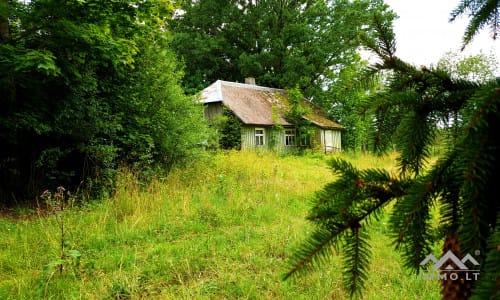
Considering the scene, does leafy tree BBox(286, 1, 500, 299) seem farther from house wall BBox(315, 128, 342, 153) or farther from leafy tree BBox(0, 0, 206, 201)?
house wall BBox(315, 128, 342, 153)

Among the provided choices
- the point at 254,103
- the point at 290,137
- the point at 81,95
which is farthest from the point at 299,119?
the point at 81,95

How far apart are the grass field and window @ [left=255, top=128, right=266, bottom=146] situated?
46.0 feet

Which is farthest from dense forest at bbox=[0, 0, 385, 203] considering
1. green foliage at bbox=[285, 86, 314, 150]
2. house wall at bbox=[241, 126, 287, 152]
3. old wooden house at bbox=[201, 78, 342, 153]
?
green foliage at bbox=[285, 86, 314, 150]

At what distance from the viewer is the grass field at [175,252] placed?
2.70m

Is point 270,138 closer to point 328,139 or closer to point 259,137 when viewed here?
point 259,137

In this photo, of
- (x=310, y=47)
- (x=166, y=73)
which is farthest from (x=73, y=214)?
(x=310, y=47)

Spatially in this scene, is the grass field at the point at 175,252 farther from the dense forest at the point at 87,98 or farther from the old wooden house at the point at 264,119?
the old wooden house at the point at 264,119

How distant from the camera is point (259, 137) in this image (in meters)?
20.2

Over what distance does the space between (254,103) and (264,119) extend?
1.75m

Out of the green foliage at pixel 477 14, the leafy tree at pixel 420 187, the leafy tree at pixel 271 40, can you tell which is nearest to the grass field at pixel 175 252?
the leafy tree at pixel 420 187

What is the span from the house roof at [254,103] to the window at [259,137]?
1.77ft

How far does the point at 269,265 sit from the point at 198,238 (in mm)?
1177

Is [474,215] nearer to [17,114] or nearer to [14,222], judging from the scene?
[14,222]

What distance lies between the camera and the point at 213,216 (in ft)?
15.5
